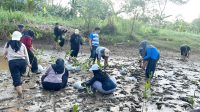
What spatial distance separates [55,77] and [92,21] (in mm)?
12955

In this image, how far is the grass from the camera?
64.5 ft

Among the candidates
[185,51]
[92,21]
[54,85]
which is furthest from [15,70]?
[92,21]

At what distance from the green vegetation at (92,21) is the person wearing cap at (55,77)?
392 inches

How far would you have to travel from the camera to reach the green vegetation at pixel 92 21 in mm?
19922

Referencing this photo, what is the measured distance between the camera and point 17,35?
8680 mm

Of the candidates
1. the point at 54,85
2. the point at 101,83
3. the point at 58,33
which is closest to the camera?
the point at 54,85

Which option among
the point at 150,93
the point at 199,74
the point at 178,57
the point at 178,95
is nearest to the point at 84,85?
the point at 150,93

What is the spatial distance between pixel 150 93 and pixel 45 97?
3.23 m

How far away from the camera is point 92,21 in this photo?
21.9 meters

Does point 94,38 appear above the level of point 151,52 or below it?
above

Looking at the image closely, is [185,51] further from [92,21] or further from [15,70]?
[15,70]

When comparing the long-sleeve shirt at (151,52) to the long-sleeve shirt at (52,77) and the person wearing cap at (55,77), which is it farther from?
the long-sleeve shirt at (52,77)

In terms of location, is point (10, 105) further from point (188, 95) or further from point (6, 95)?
point (188, 95)

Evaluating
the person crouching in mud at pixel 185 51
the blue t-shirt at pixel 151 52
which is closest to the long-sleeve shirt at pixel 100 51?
the blue t-shirt at pixel 151 52
